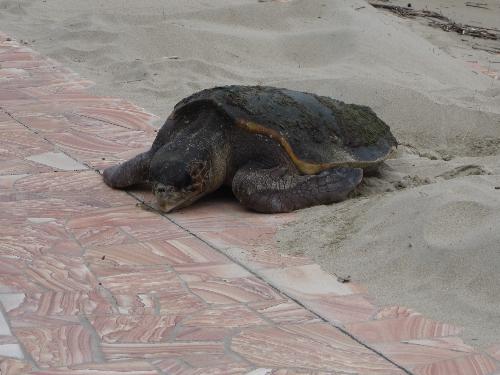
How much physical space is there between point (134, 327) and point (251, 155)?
6.29 ft

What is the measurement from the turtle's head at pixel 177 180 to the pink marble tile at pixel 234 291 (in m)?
1.06

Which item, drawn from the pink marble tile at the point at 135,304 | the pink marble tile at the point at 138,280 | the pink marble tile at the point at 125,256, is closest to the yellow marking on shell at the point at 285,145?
the pink marble tile at the point at 125,256

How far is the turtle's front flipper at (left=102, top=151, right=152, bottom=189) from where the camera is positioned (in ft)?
17.8

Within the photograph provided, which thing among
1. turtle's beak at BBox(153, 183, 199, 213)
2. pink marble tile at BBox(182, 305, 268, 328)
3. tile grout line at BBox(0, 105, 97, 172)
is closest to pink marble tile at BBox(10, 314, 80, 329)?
pink marble tile at BBox(182, 305, 268, 328)

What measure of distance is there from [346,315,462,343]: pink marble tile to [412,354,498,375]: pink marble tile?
21 cm

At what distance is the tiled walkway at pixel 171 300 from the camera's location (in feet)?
11.1

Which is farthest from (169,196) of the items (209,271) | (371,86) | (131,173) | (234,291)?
(371,86)

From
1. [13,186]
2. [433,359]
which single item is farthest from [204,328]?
[13,186]

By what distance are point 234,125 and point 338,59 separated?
384 centimetres

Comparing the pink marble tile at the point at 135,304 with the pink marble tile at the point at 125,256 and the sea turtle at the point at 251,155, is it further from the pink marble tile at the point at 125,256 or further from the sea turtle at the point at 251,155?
the sea turtle at the point at 251,155

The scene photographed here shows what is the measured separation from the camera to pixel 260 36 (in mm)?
9586

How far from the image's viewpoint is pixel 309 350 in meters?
3.48

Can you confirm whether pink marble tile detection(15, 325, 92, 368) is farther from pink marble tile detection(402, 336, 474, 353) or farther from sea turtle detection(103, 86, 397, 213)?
sea turtle detection(103, 86, 397, 213)

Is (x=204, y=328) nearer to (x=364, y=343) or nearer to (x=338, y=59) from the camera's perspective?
(x=364, y=343)
